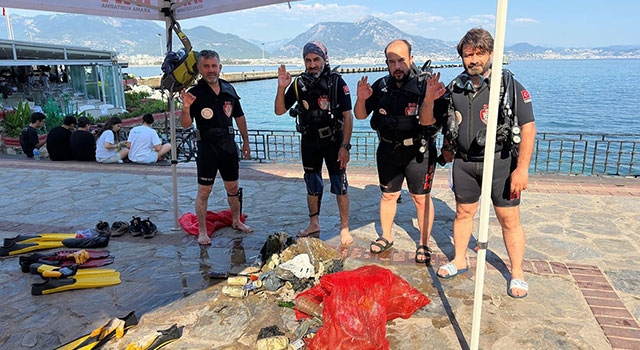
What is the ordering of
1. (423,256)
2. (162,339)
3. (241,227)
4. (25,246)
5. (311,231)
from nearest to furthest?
1. (162,339)
2. (423,256)
3. (25,246)
4. (311,231)
5. (241,227)

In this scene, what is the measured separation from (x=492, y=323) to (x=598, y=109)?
44278mm

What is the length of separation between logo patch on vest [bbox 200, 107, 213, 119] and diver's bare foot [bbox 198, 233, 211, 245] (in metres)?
1.38

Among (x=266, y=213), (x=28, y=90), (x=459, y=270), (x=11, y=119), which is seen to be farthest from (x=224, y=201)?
(x=28, y=90)

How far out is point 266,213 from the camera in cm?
585

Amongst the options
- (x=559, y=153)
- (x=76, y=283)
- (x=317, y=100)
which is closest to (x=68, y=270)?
(x=76, y=283)

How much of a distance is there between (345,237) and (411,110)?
1.72 metres

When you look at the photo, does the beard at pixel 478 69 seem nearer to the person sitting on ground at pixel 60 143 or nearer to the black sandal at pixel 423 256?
the black sandal at pixel 423 256

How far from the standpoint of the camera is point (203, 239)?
15.7 ft

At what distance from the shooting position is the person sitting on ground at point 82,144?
994 cm

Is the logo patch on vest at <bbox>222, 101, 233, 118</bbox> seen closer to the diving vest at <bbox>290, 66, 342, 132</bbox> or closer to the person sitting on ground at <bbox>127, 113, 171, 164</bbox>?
the diving vest at <bbox>290, 66, 342, 132</bbox>

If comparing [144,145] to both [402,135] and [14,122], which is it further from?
[402,135]

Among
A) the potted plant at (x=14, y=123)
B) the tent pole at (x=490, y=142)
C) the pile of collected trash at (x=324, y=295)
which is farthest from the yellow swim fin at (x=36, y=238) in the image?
the potted plant at (x=14, y=123)

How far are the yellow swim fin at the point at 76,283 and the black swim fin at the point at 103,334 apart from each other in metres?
0.82

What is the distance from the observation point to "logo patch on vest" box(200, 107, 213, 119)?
440 cm
